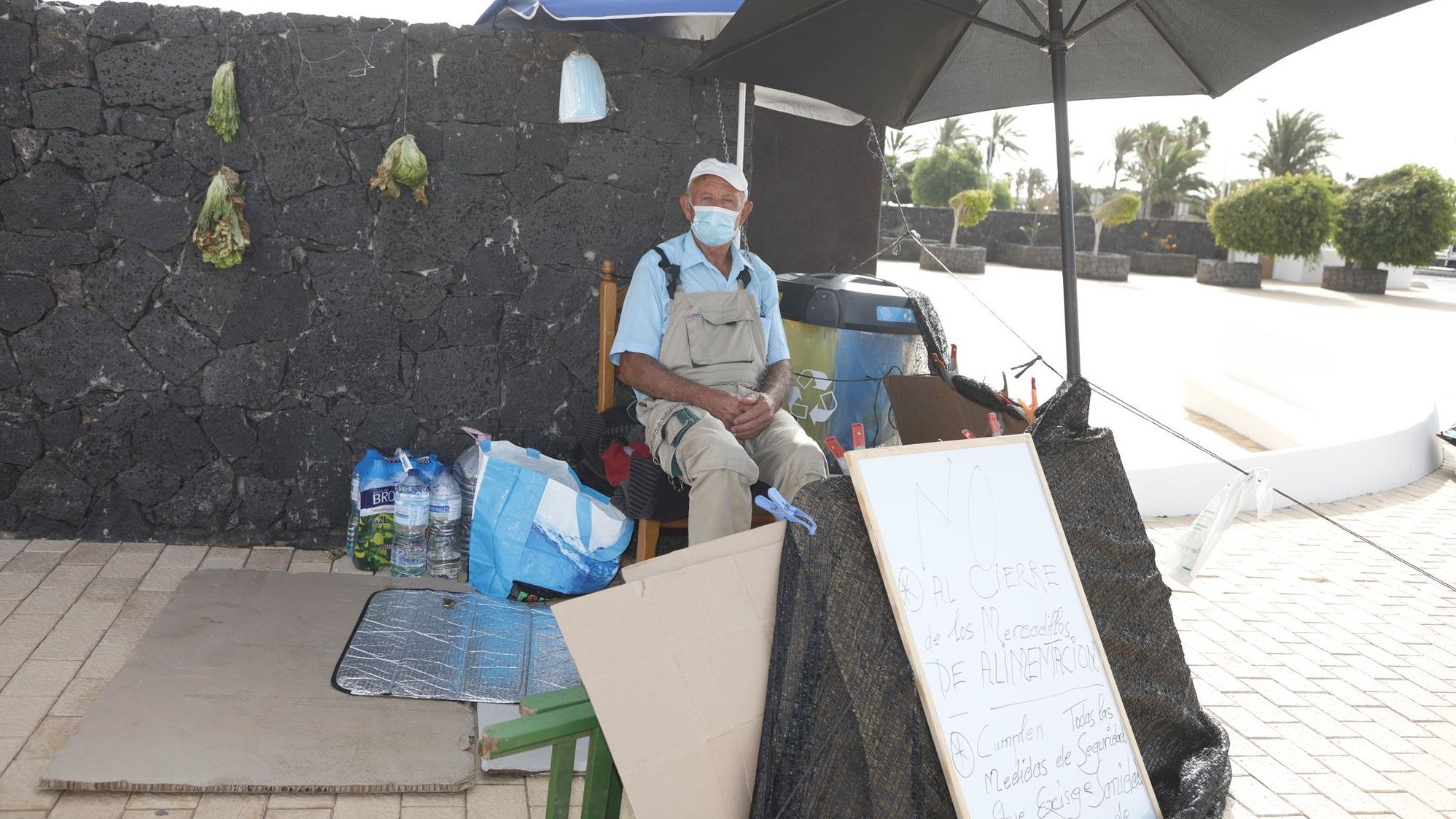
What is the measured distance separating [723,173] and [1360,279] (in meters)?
25.4

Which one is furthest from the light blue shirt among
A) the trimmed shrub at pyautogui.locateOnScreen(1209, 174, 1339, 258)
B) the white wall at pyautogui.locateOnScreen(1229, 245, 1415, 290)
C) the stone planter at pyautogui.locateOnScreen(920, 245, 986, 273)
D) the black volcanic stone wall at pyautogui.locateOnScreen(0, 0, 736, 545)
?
the white wall at pyautogui.locateOnScreen(1229, 245, 1415, 290)

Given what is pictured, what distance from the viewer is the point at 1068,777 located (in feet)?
7.79

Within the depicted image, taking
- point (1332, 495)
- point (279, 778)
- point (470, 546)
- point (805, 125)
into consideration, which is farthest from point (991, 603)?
point (1332, 495)

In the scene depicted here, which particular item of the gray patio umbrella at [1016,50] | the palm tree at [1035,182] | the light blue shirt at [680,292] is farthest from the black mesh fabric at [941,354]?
the palm tree at [1035,182]

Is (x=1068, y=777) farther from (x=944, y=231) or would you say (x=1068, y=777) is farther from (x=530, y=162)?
(x=944, y=231)

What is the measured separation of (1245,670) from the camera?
3.93m

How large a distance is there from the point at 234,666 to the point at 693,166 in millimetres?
2534

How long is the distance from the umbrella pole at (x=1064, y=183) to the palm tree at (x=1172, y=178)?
128ft

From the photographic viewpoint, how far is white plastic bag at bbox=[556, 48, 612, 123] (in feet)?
13.8

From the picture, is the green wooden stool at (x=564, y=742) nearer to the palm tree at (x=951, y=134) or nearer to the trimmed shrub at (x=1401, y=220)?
the trimmed shrub at (x=1401, y=220)

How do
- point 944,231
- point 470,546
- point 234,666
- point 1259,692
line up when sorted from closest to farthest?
1. point 234,666
2. point 1259,692
3. point 470,546
4. point 944,231

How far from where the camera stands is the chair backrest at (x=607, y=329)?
4.29 m

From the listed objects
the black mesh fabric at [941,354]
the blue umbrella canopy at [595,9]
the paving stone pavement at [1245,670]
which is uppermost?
the blue umbrella canopy at [595,9]

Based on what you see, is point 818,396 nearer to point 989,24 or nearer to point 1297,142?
point 989,24
